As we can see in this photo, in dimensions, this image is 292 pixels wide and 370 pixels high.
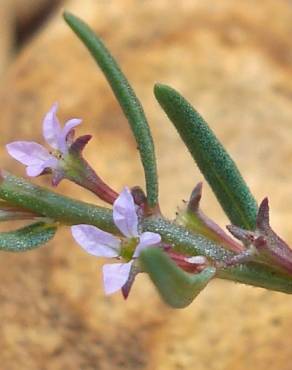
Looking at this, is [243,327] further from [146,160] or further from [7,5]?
[7,5]

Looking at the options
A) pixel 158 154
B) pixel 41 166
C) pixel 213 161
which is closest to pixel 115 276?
pixel 41 166

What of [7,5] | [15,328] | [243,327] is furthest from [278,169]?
[7,5]

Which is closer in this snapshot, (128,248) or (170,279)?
(170,279)

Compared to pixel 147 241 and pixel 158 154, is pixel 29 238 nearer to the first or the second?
pixel 147 241

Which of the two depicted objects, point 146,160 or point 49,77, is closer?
point 146,160

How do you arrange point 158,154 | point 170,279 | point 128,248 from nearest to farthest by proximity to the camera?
point 170,279 → point 128,248 → point 158,154
